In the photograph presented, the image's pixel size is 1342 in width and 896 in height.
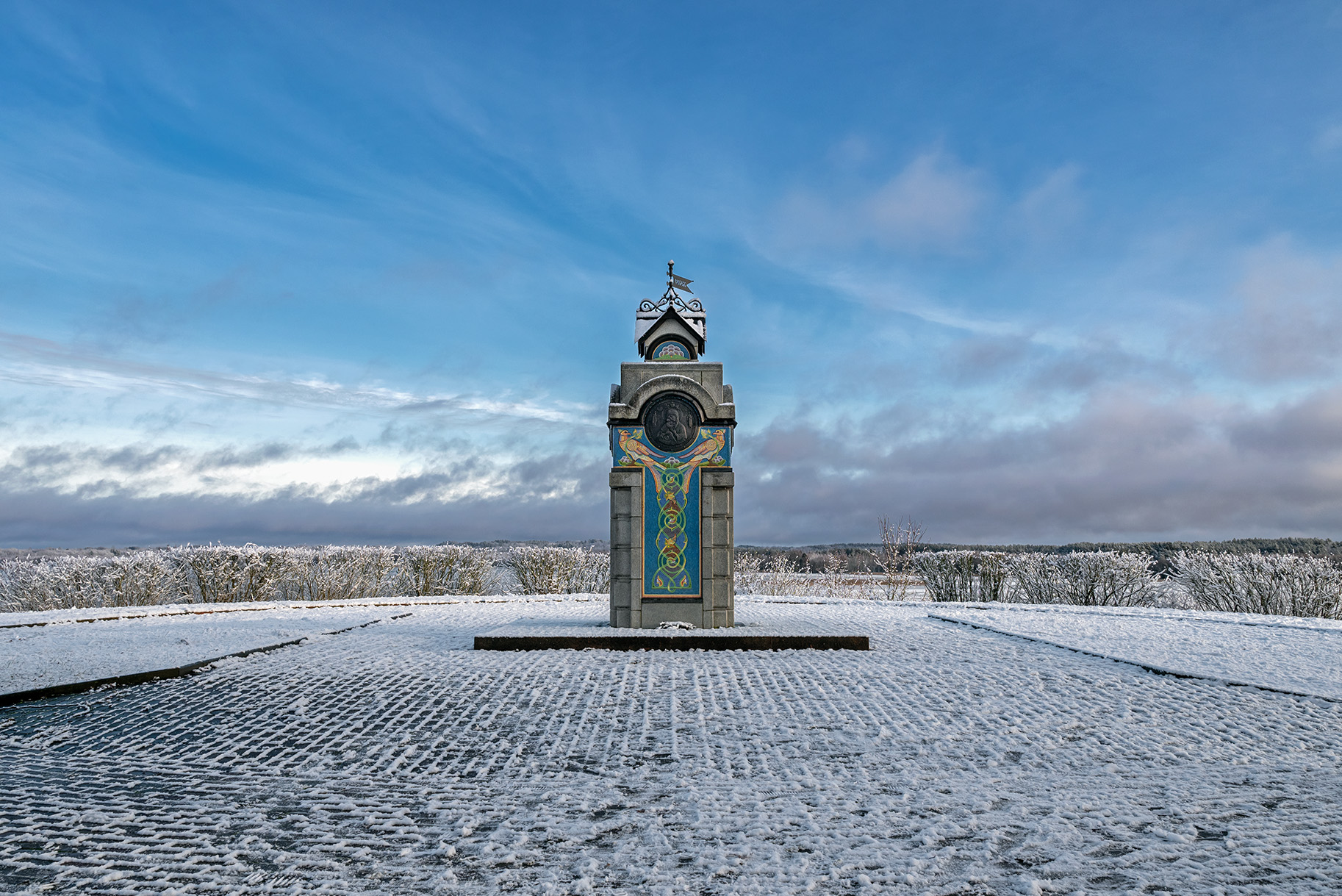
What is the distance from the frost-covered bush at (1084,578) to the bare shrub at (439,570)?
11.7m

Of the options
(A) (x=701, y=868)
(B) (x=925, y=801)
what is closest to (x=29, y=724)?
(A) (x=701, y=868)

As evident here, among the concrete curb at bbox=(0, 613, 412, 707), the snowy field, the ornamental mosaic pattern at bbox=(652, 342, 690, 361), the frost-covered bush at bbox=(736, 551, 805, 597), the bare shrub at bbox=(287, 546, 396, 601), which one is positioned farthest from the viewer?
the frost-covered bush at bbox=(736, 551, 805, 597)

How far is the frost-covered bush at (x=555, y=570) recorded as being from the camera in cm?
1675

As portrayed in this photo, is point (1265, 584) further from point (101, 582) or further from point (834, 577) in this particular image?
point (101, 582)

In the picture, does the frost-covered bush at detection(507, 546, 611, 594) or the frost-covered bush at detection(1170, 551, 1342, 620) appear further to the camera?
the frost-covered bush at detection(507, 546, 611, 594)

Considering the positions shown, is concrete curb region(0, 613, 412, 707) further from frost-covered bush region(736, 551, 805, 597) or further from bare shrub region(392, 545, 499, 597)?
frost-covered bush region(736, 551, 805, 597)

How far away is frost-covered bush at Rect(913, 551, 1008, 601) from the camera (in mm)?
14422

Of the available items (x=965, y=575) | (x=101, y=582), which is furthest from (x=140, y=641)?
(x=965, y=575)

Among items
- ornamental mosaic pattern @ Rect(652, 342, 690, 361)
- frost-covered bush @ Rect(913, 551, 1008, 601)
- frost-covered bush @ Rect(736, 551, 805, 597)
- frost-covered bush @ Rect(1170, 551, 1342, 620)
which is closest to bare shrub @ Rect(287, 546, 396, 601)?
frost-covered bush @ Rect(736, 551, 805, 597)

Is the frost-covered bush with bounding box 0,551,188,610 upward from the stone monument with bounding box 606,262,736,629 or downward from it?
downward

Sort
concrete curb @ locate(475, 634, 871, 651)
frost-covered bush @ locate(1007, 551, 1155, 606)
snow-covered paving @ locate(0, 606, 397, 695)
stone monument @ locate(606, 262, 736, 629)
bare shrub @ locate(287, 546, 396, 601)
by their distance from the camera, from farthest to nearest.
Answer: bare shrub @ locate(287, 546, 396, 601) → frost-covered bush @ locate(1007, 551, 1155, 606) → stone monument @ locate(606, 262, 736, 629) → concrete curb @ locate(475, 634, 871, 651) → snow-covered paving @ locate(0, 606, 397, 695)

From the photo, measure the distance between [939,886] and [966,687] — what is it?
3091 millimetres

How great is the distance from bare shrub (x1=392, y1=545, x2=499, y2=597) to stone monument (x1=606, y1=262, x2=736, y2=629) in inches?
400

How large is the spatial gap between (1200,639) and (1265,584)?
22.9 ft
